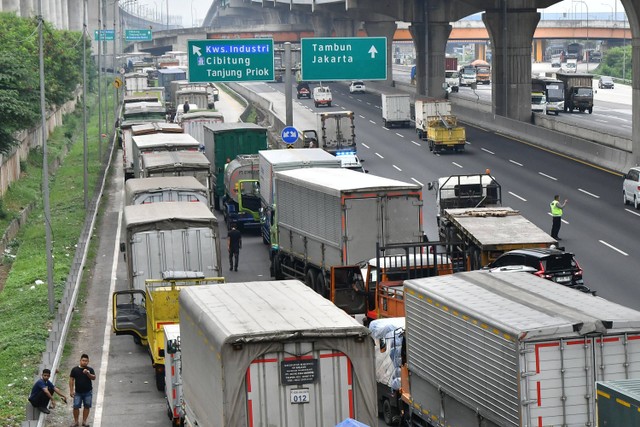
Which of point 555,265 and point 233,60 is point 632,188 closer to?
point 233,60

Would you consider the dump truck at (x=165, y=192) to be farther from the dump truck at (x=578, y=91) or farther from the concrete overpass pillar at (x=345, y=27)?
the concrete overpass pillar at (x=345, y=27)

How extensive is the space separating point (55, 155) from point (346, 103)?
37.5 metres

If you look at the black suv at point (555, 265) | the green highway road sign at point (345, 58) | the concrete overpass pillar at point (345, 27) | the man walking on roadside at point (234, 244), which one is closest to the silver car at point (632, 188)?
the green highway road sign at point (345, 58)

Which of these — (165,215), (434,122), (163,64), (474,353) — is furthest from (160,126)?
(163,64)

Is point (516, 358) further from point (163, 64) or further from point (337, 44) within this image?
point (163, 64)

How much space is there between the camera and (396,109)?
8400cm

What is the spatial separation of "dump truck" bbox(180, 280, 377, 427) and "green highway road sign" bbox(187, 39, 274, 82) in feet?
124

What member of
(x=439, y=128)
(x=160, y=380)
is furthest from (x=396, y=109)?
(x=160, y=380)

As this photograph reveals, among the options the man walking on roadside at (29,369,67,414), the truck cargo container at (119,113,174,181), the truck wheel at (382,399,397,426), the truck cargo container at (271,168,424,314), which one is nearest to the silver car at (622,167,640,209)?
the truck cargo container at (271,168,424,314)

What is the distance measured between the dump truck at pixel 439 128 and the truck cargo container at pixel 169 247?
38265 mm

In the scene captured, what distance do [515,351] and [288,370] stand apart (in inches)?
121

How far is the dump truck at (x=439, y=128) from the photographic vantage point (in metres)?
68.4

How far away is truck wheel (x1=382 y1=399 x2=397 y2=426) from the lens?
906 inches

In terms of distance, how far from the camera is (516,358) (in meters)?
17.1
